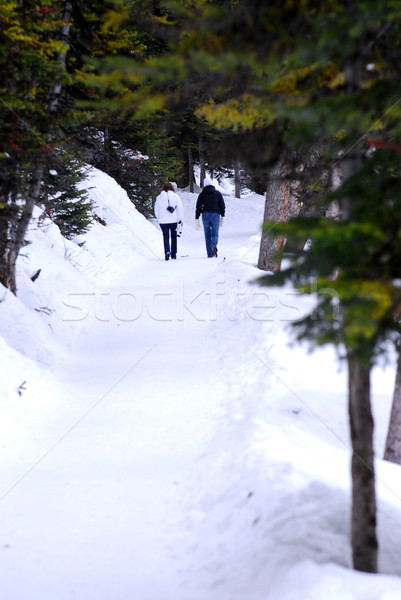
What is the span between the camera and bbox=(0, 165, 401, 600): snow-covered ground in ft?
12.1

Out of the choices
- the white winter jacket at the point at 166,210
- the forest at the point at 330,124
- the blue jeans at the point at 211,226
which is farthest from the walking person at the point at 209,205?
the forest at the point at 330,124

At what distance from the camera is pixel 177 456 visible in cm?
537

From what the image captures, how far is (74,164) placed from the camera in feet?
42.4

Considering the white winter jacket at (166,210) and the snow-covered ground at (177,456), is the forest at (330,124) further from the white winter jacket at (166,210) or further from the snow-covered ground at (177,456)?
the white winter jacket at (166,210)

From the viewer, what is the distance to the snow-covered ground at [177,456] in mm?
3703

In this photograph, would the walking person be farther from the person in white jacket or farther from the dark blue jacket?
the person in white jacket

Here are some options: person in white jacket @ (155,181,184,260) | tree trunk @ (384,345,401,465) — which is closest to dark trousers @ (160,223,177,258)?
person in white jacket @ (155,181,184,260)

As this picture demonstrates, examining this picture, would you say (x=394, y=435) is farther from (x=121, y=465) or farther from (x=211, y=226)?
(x=211, y=226)

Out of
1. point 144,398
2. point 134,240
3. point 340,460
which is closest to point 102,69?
point 340,460

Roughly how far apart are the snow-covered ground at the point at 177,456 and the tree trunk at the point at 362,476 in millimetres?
276

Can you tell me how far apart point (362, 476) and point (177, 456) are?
245 cm

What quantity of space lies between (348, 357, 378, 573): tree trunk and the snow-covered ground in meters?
0.28

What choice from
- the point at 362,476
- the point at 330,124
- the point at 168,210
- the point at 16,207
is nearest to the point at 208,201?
the point at 168,210

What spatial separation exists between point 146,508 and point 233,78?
3.59 meters
